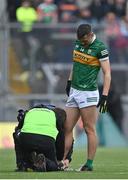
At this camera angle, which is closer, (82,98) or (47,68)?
(82,98)

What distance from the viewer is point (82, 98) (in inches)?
515

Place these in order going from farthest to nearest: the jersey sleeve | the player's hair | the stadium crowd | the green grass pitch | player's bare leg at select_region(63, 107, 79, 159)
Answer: the stadium crowd
player's bare leg at select_region(63, 107, 79, 159)
the jersey sleeve
the player's hair
the green grass pitch

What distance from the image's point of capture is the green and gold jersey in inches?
513

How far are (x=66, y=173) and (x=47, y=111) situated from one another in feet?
3.50

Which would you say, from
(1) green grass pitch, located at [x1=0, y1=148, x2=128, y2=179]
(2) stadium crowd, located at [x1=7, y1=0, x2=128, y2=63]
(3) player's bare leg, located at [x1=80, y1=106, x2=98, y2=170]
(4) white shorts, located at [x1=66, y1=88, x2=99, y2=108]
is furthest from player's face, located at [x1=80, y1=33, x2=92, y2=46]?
(2) stadium crowd, located at [x1=7, y1=0, x2=128, y2=63]

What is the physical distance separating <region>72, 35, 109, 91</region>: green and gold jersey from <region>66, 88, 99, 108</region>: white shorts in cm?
7

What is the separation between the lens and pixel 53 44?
2430 cm

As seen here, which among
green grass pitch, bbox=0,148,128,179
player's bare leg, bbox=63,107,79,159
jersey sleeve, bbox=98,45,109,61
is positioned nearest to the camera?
green grass pitch, bbox=0,148,128,179

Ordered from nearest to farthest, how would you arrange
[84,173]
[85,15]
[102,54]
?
1. [84,173]
2. [102,54]
3. [85,15]

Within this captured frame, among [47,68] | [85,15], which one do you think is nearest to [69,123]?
[47,68]

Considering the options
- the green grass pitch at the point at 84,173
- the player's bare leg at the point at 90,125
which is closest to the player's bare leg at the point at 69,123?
the player's bare leg at the point at 90,125

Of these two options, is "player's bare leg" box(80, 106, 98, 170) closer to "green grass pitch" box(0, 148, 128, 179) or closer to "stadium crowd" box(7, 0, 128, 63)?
"green grass pitch" box(0, 148, 128, 179)

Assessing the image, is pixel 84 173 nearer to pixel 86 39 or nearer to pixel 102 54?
pixel 102 54

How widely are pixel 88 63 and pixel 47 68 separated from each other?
1113 cm
